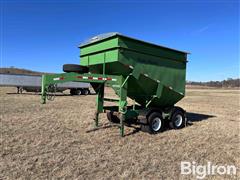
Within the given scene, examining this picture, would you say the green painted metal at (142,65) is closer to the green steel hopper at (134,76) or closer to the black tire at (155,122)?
the green steel hopper at (134,76)

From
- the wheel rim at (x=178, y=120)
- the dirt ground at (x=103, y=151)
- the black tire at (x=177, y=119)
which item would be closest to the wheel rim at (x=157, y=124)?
Result: the dirt ground at (x=103, y=151)

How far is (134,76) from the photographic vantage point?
300 inches

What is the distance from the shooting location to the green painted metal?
7293 mm

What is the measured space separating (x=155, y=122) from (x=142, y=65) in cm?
197

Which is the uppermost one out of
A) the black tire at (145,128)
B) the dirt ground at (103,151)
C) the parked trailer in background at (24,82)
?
the parked trailer in background at (24,82)

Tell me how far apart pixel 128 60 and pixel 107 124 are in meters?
2.82

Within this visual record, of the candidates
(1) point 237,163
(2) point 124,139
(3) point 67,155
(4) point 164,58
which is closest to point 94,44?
(4) point 164,58

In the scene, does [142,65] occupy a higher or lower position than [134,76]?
higher

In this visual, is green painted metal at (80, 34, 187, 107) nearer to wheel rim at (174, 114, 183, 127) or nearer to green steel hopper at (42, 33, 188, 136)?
green steel hopper at (42, 33, 188, 136)

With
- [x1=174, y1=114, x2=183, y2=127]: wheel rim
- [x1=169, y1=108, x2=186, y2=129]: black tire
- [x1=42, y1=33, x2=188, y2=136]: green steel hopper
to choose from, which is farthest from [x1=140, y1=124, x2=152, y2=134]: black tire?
[x1=174, y1=114, x2=183, y2=127]: wheel rim

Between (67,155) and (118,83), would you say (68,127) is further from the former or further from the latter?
(67,155)

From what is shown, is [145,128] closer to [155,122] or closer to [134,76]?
[155,122]

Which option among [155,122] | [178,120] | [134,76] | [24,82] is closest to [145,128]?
[155,122]

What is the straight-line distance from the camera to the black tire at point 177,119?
8738 mm
